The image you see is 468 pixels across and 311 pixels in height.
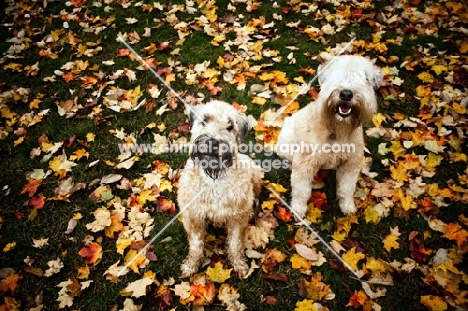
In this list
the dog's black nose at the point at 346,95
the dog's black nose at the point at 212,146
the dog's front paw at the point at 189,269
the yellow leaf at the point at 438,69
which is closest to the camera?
the dog's black nose at the point at 212,146

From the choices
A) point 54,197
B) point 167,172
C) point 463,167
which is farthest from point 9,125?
point 463,167

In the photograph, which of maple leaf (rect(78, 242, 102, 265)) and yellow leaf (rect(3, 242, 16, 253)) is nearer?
maple leaf (rect(78, 242, 102, 265))

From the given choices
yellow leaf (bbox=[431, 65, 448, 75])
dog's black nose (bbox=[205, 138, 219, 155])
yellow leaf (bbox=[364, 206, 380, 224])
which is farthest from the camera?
yellow leaf (bbox=[431, 65, 448, 75])

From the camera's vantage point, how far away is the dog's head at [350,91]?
3.35 m

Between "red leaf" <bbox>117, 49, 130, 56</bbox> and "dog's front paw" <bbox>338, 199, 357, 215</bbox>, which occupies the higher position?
"red leaf" <bbox>117, 49, 130, 56</bbox>

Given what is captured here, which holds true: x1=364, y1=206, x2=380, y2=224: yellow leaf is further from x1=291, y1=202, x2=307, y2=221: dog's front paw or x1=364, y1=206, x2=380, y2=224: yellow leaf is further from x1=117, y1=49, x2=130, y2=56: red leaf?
x1=117, y1=49, x2=130, y2=56: red leaf

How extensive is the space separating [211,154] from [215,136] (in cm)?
19

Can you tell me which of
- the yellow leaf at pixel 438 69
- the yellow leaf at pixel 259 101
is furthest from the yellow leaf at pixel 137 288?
the yellow leaf at pixel 438 69

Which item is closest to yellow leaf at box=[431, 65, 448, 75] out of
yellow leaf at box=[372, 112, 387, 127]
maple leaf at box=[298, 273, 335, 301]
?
yellow leaf at box=[372, 112, 387, 127]

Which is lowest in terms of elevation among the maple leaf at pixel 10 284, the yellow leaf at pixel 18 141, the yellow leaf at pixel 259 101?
the maple leaf at pixel 10 284

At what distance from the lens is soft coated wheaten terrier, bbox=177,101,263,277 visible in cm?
317

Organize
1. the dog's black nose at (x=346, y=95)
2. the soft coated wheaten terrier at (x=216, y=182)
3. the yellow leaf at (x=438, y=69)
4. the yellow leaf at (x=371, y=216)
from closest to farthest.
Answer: the soft coated wheaten terrier at (x=216, y=182), the dog's black nose at (x=346, y=95), the yellow leaf at (x=371, y=216), the yellow leaf at (x=438, y=69)

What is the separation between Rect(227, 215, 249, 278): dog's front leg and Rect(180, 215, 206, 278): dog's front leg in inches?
13.4

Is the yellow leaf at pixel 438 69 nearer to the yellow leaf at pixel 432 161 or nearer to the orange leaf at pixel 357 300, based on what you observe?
the yellow leaf at pixel 432 161
